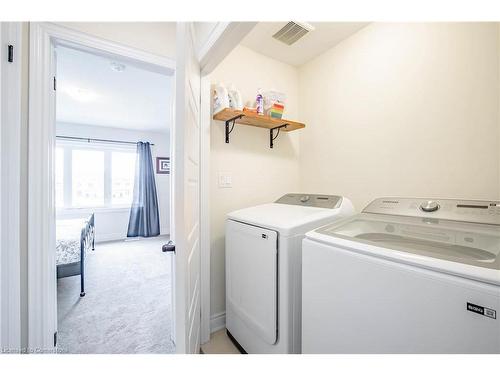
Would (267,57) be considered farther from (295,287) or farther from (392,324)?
(392,324)

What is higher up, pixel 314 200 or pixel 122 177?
pixel 122 177

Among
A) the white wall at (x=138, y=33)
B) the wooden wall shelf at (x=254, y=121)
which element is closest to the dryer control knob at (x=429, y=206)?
the wooden wall shelf at (x=254, y=121)

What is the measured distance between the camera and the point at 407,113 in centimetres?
147

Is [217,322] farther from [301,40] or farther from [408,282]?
[301,40]

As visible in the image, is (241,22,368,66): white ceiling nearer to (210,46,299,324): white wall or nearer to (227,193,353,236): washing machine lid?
(210,46,299,324): white wall

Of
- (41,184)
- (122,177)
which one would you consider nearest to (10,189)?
(41,184)

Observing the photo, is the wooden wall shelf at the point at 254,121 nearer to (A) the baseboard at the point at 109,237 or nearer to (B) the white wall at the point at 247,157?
(B) the white wall at the point at 247,157

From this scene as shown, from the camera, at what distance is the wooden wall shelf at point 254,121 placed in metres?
1.61

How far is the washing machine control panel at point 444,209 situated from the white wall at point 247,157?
0.93 m

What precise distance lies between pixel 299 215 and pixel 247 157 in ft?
2.61

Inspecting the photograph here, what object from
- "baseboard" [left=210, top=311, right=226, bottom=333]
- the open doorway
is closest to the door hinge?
the open doorway

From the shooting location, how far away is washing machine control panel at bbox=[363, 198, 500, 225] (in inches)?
38.0

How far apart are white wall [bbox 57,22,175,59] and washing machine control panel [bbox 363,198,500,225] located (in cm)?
177

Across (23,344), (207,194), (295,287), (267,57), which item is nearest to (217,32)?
(207,194)
